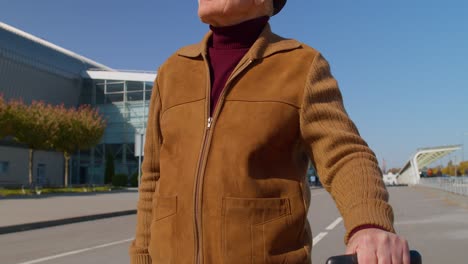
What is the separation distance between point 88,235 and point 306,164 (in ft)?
32.9

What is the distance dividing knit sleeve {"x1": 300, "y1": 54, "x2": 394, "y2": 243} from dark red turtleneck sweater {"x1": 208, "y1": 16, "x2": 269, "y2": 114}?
27 cm

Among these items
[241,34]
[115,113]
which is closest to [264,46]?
[241,34]

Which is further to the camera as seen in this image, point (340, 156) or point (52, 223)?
point (52, 223)

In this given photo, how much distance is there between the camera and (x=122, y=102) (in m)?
45.8

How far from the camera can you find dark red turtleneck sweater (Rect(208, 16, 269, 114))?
1779 mm

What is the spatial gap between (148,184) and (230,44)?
0.63 meters

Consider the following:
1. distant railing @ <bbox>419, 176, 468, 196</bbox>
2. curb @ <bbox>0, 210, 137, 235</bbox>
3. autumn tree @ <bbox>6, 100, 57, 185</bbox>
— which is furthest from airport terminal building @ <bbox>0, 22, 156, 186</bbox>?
distant railing @ <bbox>419, 176, 468, 196</bbox>

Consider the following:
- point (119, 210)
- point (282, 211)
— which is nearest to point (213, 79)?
point (282, 211)

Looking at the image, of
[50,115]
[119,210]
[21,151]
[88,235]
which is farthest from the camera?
[21,151]

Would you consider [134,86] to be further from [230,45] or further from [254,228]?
[254,228]

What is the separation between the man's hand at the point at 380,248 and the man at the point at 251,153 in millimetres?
149

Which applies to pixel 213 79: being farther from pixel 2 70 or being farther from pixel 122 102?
pixel 122 102

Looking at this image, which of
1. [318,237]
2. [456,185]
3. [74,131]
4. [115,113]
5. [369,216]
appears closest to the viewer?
[369,216]

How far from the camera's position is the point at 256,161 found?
5.14 ft
